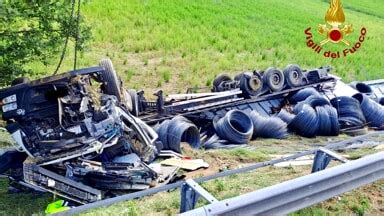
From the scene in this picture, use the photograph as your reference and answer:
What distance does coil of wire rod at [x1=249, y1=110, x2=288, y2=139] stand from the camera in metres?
9.17

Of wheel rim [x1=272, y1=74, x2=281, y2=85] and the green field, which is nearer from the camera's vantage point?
the green field

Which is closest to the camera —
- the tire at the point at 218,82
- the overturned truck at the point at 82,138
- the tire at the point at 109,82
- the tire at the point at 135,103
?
the overturned truck at the point at 82,138

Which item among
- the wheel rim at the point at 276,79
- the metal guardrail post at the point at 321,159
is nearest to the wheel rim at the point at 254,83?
the wheel rim at the point at 276,79

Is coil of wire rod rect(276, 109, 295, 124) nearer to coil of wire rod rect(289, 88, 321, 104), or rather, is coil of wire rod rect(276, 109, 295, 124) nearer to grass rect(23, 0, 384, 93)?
coil of wire rod rect(289, 88, 321, 104)

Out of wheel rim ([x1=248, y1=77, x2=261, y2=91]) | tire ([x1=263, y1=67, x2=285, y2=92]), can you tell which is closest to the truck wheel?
tire ([x1=263, y1=67, x2=285, y2=92])

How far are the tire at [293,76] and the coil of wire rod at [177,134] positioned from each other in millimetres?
3226

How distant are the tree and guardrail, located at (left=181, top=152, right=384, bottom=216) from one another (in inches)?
195

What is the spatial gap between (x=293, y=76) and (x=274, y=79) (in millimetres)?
614

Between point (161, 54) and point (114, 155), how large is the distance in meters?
8.09

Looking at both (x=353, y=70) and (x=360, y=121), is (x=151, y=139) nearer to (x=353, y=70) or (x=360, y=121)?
(x=360, y=121)

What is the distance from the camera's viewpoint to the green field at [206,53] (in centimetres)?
519

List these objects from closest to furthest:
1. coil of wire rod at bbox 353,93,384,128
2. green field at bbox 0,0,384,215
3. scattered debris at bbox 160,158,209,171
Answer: green field at bbox 0,0,384,215 → scattered debris at bbox 160,158,209,171 → coil of wire rod at bbox 353,93,384,128

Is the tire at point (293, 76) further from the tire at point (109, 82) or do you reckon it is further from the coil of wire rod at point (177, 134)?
the tire at point (109, 82)

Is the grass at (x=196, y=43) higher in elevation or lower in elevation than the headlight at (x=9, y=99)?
lower
